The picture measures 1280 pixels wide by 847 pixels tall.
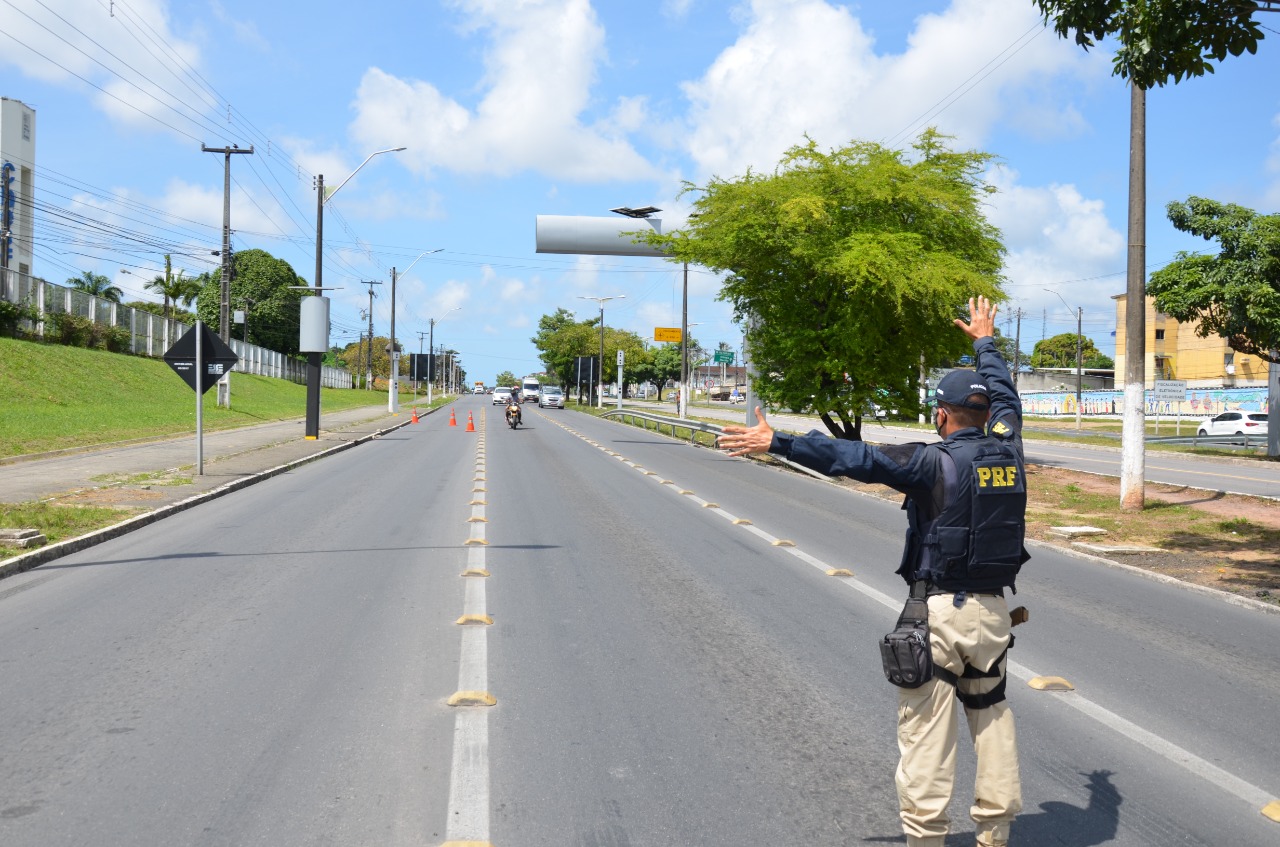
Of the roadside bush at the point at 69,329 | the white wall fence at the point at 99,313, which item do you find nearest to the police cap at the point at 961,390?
the white wall fence at the point at 99,313

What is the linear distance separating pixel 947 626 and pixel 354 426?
39662 millimetres

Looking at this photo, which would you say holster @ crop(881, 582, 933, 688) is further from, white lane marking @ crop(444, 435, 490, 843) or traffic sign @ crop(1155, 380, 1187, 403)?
traffic sign @ crop(1155, 380, 1187, 403)

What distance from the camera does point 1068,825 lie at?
417 cm

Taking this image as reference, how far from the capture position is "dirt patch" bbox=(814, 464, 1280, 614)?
1059cm

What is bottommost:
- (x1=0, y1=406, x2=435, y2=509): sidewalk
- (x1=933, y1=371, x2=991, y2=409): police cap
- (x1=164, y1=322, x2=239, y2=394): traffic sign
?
(x1=0, y1=406, x2=435, y2=509): sidewalk

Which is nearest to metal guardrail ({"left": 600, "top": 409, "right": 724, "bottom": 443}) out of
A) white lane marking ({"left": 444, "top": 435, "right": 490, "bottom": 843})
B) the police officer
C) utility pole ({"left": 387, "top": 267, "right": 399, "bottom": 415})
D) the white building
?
utility pole ({"left": 387, "top": 267, "right": 399, "bottom": 415})

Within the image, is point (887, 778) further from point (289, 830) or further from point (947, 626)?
point (289, 830)

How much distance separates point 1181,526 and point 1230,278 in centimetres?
1717

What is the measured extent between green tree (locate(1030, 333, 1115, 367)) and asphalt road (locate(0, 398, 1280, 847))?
409ft

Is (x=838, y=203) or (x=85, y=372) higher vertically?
(x=838, y=203)

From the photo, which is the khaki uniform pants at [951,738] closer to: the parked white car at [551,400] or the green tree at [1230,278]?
the green tree at [1230,278]

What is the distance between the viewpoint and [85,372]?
36.3 meters

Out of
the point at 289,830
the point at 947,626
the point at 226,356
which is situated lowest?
the point at 289,830

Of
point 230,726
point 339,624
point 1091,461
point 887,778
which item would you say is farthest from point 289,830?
point 1091,461
